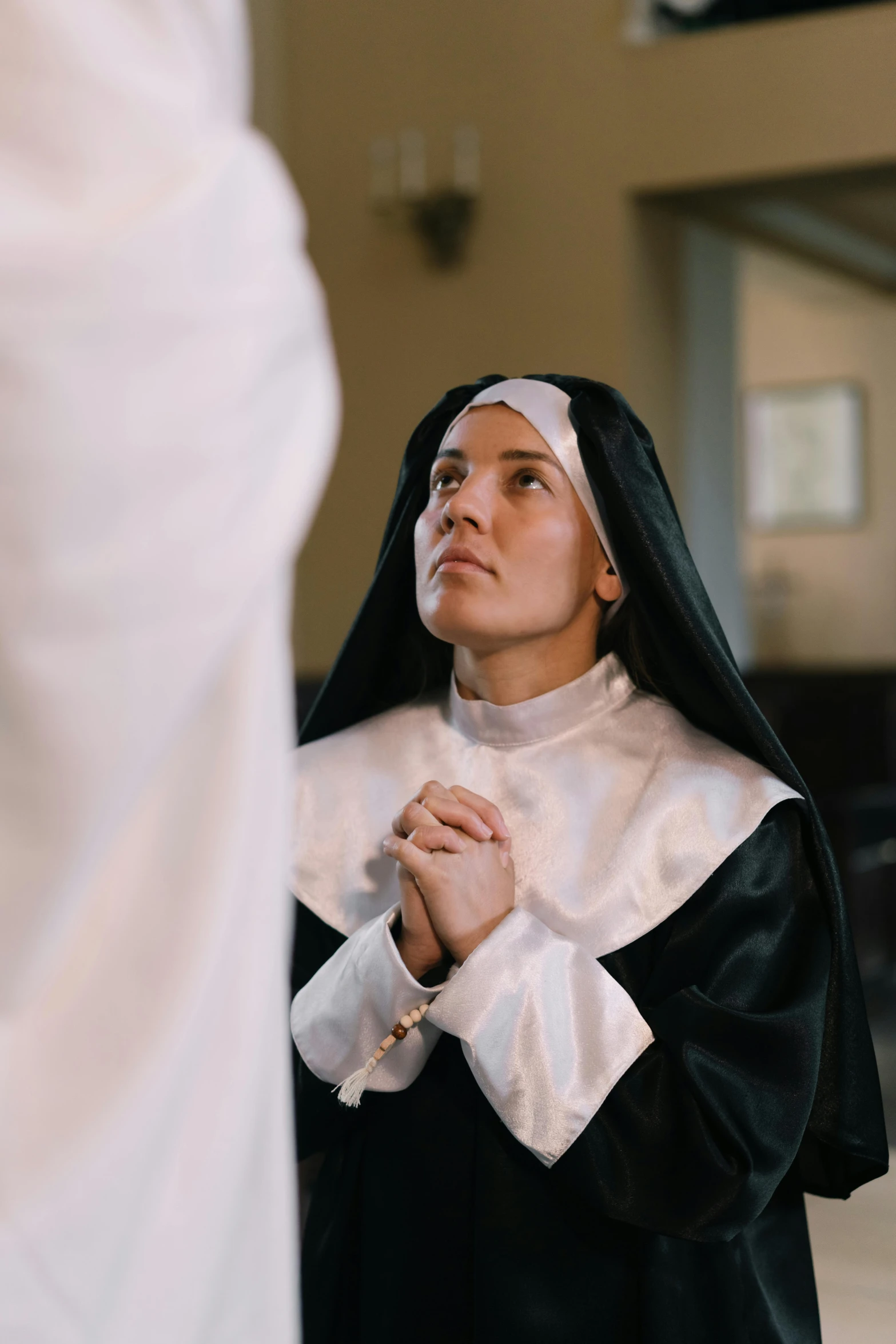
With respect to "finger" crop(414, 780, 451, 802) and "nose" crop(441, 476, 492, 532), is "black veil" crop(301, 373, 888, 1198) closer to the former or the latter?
"nose" crop(441, 476, 492, 532)

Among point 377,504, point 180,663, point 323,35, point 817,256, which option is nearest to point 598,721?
point 180,663

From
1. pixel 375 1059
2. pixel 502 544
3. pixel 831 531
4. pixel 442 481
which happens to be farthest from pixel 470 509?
pixel 831 531

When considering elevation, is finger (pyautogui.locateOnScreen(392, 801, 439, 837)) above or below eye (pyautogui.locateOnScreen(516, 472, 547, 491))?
below

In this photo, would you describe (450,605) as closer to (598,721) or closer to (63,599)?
(598,721)

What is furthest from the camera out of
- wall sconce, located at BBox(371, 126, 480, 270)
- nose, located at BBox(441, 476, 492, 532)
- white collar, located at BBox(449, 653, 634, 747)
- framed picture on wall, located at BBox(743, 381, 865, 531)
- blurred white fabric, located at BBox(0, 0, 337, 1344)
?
framed picture on wall, located at BBox(743, 381, 865, 531)

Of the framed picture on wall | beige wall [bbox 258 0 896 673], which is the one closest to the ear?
beige wall [bbox 258 0 896 673]

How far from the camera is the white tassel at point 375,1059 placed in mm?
1725

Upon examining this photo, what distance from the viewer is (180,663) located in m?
0.74

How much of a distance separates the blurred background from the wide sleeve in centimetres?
404

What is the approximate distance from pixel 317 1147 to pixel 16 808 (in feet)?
4.53

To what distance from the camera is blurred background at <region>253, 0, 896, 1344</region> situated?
19.7 ft

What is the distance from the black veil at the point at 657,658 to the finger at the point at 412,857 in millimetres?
497

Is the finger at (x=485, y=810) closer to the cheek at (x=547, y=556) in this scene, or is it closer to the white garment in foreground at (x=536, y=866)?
the white garment in foreground at (x=536, y=866)

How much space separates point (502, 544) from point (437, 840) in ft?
1.50
